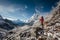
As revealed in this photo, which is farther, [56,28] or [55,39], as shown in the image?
[56,28]

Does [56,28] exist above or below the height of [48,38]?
above

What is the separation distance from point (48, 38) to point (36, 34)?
44.3 ft

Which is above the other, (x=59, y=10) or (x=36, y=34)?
(x=59, y=10)

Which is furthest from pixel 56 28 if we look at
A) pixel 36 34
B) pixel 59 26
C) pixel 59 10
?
pixel 59 10

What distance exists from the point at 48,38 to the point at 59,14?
23210mm

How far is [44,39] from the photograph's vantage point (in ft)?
134

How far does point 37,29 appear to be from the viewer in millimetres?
57438

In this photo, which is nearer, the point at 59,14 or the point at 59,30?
the point at 59,30

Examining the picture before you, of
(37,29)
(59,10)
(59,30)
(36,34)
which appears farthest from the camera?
(59,10)

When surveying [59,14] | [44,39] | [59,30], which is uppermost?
[59,14]

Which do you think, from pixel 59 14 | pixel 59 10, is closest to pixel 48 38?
pixel 59 14

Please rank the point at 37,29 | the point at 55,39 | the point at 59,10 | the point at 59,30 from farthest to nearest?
the point at 59,10 → the point at 37,29 → the point at 59,30 → the point at 55,39

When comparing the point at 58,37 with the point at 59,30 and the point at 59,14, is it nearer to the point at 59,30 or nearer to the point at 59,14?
the point at 59,30

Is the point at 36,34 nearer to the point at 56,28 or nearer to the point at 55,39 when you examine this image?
the point at 56,28
